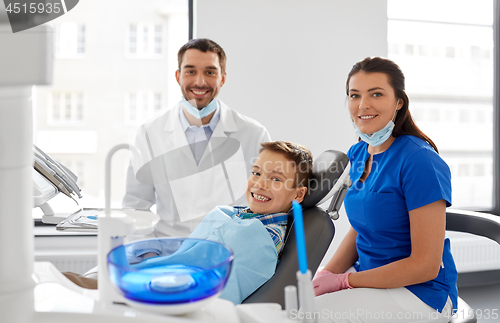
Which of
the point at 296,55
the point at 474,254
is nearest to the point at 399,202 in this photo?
the point at 296,55

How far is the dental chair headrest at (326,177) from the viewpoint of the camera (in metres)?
1.32

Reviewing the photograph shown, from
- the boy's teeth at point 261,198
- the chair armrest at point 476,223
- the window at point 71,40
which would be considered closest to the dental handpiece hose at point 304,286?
the boy's teeth at point 261,198

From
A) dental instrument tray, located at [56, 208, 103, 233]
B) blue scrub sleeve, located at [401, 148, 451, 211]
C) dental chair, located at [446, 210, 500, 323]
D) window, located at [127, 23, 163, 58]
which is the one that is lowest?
dental chair, located at [446, 210, 500, 323]

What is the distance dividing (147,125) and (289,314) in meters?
1.62

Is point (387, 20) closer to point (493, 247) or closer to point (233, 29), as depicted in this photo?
point (233, 29)

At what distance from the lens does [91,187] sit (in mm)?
3623

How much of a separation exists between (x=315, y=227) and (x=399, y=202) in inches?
11.0

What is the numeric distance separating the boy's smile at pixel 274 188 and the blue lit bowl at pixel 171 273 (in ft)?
2.54


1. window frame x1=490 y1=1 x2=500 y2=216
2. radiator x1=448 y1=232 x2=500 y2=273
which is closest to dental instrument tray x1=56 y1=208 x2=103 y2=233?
radiator x1=448 y1=232 x2=500 y2=273

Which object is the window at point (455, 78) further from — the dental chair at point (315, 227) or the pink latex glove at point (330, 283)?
the pink latex glove at point (330, 283)

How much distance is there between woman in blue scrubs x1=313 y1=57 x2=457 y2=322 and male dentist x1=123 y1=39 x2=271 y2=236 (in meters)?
0.69

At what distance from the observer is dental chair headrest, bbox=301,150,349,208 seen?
132cm

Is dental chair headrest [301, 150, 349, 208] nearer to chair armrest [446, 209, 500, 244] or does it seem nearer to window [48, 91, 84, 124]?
chair armrest [446, 209, 500, 244]

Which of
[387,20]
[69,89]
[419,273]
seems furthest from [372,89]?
[69,89]
